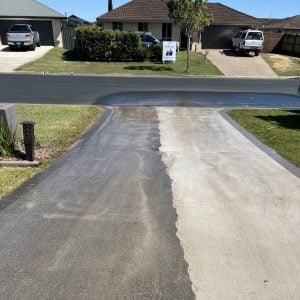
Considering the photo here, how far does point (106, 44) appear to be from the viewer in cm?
2955

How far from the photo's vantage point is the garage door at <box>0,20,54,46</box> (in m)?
36.7

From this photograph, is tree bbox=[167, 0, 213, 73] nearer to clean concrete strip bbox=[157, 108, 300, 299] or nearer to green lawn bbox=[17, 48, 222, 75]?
green lawn bbox=[17, 48, 222, 75]

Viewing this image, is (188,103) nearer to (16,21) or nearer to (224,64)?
(224,64)

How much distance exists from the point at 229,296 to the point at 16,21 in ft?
124

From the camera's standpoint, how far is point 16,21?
3659 cm

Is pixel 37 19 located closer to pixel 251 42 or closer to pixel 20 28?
pixel 20 28

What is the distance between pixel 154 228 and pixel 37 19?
3562 cm

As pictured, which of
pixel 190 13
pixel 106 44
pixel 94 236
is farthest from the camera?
pixel 106 44

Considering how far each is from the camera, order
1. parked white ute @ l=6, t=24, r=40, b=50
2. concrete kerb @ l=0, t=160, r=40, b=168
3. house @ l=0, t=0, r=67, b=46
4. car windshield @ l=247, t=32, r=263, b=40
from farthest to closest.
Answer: house @ l=0, t=0, r=67, b=46 → car windshield @ l=247, t=32, r=263, b=40 → parked white ute @ l=6, t=24, r=40, b=50 → concrete kerb @ l=0, t=160, r=40, b=168

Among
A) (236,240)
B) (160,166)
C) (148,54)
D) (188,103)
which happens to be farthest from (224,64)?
(236,240)

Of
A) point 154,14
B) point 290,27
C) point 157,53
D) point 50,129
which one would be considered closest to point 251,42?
point 157,53

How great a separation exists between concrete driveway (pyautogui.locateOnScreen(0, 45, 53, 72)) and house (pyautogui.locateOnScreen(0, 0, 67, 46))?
61.3 inches

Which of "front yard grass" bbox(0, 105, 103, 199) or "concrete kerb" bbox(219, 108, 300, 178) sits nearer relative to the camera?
"front yard grass" bbox(0, 105, 103, 199)

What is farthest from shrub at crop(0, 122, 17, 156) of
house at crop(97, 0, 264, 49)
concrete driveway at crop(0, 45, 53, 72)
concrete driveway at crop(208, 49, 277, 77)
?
house at crop(97, 0, 264, 49)
